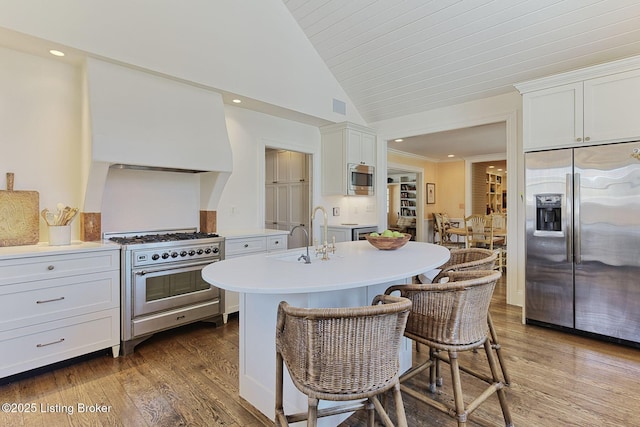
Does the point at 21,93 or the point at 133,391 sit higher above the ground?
the point at 21,93

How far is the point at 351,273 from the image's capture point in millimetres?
1625

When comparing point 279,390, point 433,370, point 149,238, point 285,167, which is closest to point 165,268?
point 149,238

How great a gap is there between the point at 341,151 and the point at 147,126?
265cm

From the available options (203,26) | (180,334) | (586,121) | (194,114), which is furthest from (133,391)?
(586,121)

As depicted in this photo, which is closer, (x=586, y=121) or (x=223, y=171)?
(x=586, y=121)

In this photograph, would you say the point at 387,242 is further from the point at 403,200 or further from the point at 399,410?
the point at 403,200

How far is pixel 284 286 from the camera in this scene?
1.37 meters

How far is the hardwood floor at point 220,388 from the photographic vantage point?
1866mm

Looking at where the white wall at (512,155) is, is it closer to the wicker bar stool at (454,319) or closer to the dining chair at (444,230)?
the wicker bar stool at (454,319)

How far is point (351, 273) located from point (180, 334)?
2.31 m

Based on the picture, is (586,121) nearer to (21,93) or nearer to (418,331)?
(418,331)

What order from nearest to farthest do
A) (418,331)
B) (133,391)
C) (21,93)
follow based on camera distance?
A: 1. (418,331)
2. (133,391)
3. (21,93)

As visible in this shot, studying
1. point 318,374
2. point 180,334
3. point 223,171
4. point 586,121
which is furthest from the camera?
point 223,171

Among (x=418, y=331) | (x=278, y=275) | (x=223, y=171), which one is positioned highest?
(x=223, y=171)
